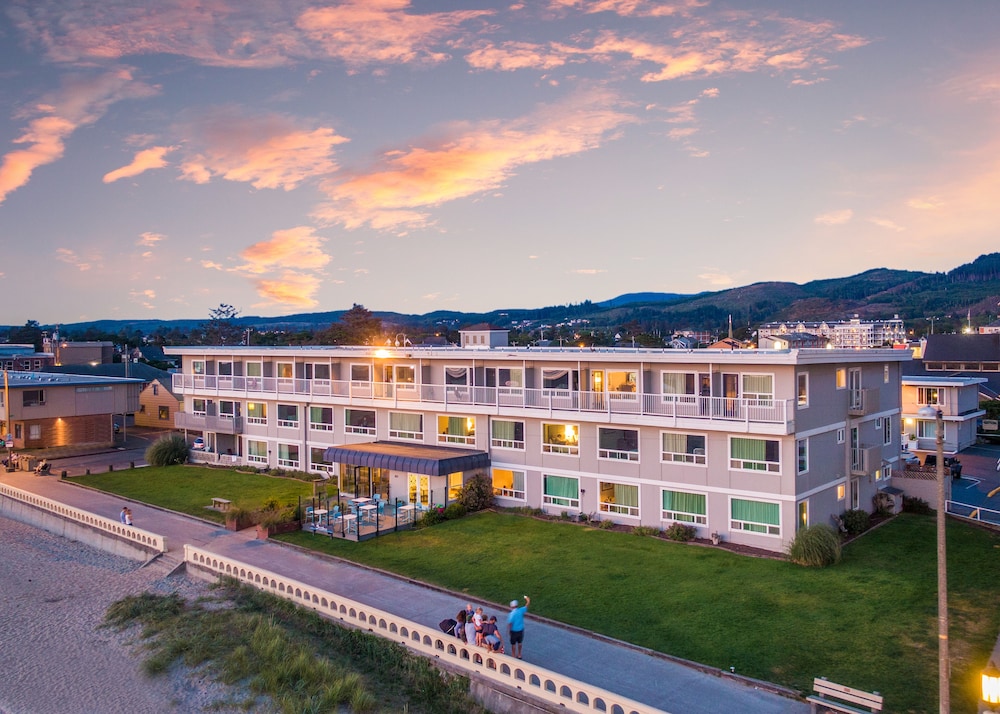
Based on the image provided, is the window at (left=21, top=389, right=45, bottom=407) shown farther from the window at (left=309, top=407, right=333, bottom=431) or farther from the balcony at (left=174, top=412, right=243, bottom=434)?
the window at (left=309, top=407, right=333, bottom=431)

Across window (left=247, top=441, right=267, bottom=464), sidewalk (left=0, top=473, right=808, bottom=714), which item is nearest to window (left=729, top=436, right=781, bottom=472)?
sidewalk (left=0, top=473, right=808, bottom=714)

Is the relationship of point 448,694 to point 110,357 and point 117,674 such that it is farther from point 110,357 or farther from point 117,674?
point 110,357

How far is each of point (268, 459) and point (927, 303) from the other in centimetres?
19454

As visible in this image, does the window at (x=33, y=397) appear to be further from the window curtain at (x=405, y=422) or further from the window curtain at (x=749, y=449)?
the window curtain at (x=749, y=449)

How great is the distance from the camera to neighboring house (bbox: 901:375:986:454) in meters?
40.8

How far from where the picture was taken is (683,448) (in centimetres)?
2444

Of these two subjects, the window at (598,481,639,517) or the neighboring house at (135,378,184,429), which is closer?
the window at (598,481,639,517)

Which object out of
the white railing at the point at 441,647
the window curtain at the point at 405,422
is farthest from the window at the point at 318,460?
the white railing at the point at 441,647

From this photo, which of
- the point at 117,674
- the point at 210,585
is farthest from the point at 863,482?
the point at 117,674

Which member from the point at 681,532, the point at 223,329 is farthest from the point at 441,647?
the point at 223,329

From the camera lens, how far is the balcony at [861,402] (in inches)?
1030

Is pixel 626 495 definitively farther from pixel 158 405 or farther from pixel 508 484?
pixel 158 405

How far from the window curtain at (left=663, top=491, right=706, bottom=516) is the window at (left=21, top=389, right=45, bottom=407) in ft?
143

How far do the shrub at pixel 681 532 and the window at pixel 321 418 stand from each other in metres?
20.2
